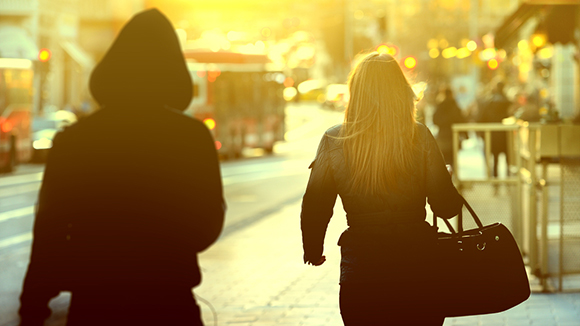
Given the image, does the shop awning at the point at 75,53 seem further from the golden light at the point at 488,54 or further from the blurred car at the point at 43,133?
the golden light at the point at 488,54

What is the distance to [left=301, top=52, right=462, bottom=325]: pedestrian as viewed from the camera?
3.41 metres

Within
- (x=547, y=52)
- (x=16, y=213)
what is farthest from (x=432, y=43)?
(x=16, y=213)

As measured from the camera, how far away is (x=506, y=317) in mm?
6535

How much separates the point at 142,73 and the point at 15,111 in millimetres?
19933

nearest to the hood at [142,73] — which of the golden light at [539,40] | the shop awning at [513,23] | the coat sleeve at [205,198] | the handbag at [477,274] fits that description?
the coat sleeve at [205,198]

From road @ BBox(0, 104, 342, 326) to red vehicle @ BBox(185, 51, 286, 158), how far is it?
663mm

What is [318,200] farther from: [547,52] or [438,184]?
[547,52]

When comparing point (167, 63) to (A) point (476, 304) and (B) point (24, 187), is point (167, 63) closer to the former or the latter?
(A) point (476, 304)

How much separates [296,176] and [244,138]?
7.27m

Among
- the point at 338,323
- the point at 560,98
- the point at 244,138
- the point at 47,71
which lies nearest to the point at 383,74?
the point at 338,323

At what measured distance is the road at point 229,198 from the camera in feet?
28.3

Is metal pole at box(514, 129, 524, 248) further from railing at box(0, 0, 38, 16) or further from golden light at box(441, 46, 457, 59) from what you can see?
golden light at box(441, 46, 457, 59)

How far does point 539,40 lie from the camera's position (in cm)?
1969

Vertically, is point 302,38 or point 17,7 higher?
point 302,38
